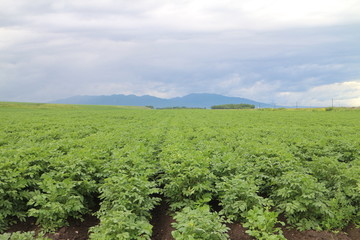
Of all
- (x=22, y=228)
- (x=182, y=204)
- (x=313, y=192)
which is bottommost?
(x=22, y=228)

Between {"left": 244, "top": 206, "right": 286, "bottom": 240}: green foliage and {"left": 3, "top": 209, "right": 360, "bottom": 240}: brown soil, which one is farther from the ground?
{"left": 244, "top": 206, "right": 286, "bottom": 240}: green foliage

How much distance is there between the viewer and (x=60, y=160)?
28.3 ft

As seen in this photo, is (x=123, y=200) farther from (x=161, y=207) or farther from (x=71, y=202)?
(x=161, y=207)

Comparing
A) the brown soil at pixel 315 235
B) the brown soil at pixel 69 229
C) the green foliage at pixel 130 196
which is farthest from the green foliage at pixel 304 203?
the brown soil at pixel 69 229

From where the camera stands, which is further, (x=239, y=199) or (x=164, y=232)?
(x=239, y=199)

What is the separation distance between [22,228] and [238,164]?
20.5ft

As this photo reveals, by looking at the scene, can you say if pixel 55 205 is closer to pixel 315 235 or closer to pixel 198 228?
pixel 198 228

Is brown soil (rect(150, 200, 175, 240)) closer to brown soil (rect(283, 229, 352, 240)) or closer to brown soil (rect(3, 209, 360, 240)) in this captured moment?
brown soil (rect(3, 209, 360, 240))

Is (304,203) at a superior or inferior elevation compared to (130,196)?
inferior

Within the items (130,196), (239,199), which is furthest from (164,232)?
(239,199)

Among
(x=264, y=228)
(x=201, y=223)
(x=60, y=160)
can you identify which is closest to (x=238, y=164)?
(x=264, y=228)

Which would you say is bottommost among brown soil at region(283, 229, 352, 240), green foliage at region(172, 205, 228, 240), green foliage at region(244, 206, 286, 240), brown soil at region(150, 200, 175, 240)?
brown soil at region(150, 200, 175, 240)

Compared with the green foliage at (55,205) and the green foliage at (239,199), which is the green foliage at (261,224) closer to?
the green foliage at (239,199)

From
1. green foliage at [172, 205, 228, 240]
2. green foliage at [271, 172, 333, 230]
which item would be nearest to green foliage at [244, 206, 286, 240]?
green foliage at [271, 172, 333, 230]
